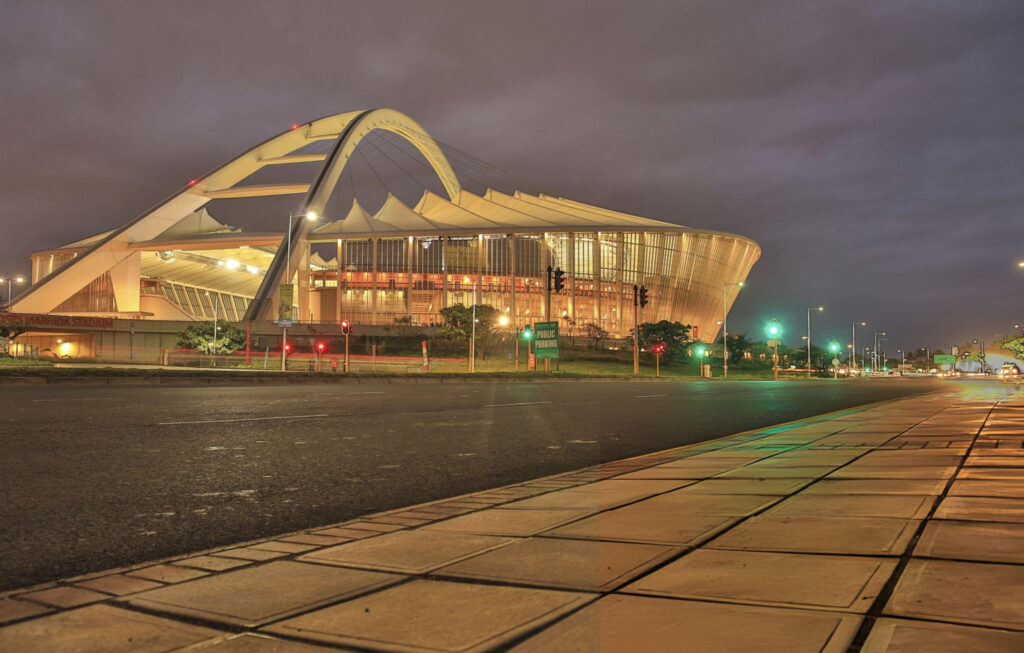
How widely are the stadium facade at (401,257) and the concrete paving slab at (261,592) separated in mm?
72082

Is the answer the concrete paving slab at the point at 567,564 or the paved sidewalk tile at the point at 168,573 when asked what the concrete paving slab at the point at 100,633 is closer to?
the paved sidewalk tile at the point at 168,573

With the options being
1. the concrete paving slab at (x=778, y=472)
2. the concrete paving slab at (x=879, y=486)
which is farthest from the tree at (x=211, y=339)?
the concrete paving slab at (x=879, y=486)

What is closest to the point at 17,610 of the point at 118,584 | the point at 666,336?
the point at 118,584

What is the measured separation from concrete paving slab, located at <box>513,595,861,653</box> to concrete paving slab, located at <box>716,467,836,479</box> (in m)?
3.50

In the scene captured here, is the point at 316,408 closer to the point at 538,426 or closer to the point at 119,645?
the point at 538,426

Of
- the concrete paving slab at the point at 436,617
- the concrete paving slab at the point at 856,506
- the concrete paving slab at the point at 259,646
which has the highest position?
the concrete paving slab at the point at 856,506

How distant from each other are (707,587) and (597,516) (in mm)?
1707

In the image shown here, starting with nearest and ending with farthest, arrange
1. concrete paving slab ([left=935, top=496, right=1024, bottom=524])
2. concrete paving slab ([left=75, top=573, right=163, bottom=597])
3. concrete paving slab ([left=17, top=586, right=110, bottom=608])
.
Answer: concrete paving slab ([left=17, top=586, right=110, bottom=608]) < concrete paving slab ([left=75, top=573, right=163, bottom=597]) < concrete paving slab ([left=935, top=496, right=1024, bottom=524])

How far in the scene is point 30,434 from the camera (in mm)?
8758

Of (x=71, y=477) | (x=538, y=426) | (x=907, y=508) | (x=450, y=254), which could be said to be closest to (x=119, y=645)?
(x=907, y=508)

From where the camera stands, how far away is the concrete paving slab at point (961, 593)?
2256 mm

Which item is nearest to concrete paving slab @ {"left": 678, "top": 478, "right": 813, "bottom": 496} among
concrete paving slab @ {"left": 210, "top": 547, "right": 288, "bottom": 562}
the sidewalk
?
the sidewalk

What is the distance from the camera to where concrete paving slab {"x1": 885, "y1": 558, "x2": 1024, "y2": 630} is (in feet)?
Result: 7.40

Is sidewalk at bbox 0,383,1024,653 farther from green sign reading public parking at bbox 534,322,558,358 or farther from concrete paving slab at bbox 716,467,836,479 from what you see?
green sign reading public parking at bbox 534,322,558,358
